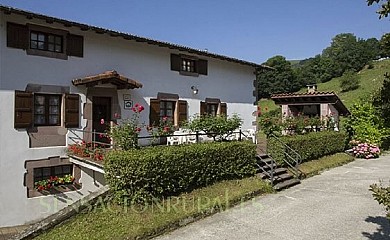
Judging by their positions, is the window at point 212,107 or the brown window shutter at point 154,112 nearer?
the brown window shutter at point 154,112

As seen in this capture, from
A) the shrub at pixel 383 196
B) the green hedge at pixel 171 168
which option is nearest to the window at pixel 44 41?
the green hedge at pixel 171 168

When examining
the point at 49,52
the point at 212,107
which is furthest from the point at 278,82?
the point at 49,52

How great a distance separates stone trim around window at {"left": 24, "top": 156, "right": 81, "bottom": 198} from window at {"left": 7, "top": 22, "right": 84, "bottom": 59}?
3194 mm

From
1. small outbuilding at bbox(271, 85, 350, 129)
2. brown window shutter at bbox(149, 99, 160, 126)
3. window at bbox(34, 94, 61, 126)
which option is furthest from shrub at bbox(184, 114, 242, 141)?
small outbuilding at bbox(271, 85, 350, 129)

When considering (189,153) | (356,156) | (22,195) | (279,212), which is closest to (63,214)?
(22,195)

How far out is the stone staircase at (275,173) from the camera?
36.5 ft

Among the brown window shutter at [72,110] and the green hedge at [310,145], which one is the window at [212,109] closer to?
the green hedge at [310,145]

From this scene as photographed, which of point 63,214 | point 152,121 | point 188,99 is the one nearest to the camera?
point 63,214

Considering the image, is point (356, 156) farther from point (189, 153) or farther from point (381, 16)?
point (381, 16)

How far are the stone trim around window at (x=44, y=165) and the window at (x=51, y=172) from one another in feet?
0.52

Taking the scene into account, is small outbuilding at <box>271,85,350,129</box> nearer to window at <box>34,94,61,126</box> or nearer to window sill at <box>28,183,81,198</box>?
window sill at <box>28,183,81,198</box>

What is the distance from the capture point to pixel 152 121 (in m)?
13.0

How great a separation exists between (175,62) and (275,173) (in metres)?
5.99

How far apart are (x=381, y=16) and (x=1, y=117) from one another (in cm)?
926
